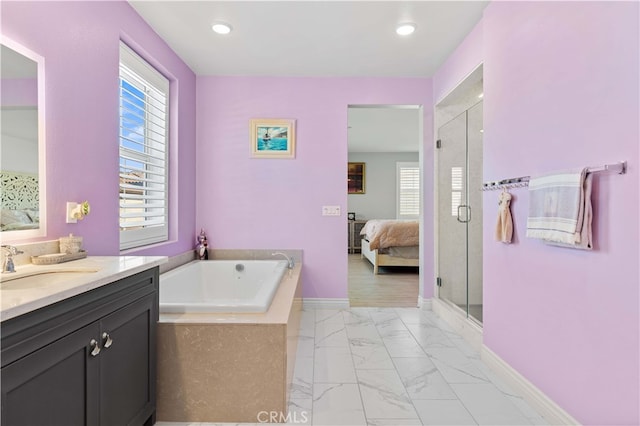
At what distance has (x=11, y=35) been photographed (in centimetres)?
142

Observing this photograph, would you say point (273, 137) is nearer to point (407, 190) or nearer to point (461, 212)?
point (461, 212)

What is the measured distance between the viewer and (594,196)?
1423 millimetres

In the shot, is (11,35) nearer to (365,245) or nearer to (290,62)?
(290,62)

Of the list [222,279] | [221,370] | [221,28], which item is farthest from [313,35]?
[221,370]

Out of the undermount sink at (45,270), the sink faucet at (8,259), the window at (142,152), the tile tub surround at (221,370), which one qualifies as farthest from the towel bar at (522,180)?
the window at (142,152)

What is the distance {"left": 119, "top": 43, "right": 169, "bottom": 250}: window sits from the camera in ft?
7.86

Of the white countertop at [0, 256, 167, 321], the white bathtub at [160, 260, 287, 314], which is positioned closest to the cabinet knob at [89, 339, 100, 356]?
the white countertop at [0, 256, 167, 321]

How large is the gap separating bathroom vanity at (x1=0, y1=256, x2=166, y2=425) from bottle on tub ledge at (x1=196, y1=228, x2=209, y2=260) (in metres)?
1.76

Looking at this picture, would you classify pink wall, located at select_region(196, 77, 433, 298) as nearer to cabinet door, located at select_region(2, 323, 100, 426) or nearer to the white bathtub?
the white bathtub

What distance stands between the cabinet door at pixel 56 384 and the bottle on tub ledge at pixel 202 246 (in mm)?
2253

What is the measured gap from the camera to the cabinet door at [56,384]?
0.91 meters

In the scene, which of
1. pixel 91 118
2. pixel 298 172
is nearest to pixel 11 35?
pixel 91 118

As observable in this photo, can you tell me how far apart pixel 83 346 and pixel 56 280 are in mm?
384

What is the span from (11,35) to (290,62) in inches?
85.0
